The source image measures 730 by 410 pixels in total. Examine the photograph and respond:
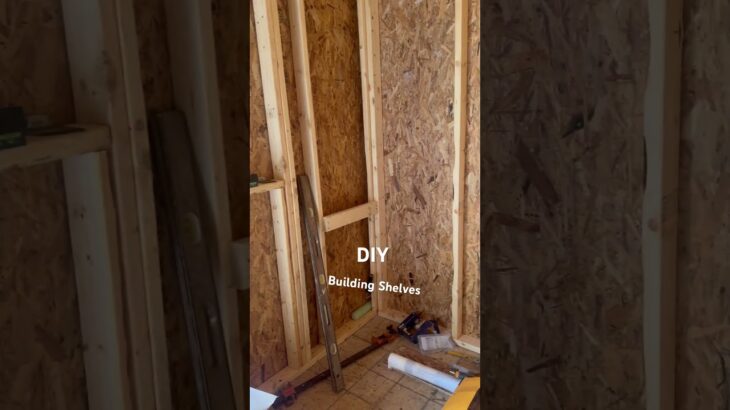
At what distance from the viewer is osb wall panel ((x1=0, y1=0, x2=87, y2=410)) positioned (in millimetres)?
714

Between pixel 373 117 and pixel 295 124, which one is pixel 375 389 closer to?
pixel 295 124

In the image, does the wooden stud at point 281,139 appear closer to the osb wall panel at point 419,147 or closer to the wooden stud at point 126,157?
the osb wall panel at point 419,147

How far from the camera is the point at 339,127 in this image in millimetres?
3596

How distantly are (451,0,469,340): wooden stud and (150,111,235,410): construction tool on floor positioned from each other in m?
2.57

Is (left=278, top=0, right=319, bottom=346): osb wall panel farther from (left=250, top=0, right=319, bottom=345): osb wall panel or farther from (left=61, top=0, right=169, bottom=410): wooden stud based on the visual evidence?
(left=61, top=0, right=169, bottom=410): wooden stud

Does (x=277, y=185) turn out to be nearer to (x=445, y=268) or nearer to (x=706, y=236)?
(x=445, y=268)

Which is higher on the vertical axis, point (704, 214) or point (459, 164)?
point (704, 214)

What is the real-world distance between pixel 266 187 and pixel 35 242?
2.19 metres

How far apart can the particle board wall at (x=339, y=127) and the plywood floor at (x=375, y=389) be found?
0.53 meters

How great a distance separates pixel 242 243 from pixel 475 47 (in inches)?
103

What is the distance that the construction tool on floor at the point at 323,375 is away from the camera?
2928mm

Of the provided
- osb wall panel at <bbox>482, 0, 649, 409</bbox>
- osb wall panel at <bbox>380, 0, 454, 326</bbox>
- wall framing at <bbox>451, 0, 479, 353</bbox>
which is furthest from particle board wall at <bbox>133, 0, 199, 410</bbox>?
osb wall panel at <bbox>380, 0, 454, 326</bbox>

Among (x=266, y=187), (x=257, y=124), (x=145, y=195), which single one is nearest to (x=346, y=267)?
(x=266, y=187)

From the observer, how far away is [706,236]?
73 centimetres
